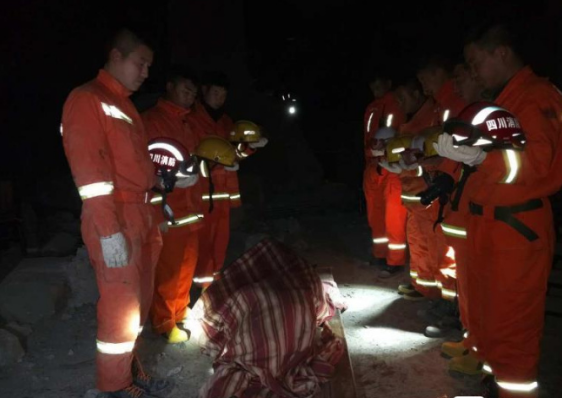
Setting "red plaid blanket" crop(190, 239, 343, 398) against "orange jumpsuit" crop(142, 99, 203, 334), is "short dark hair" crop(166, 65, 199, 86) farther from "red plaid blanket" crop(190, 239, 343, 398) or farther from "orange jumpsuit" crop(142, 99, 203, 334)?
"red plaid blanket" crop(190, 239, 343, 398)

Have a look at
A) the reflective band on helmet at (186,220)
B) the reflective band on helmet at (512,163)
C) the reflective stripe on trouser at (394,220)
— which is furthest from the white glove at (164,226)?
the reflective stripe on trouser at (394,220)

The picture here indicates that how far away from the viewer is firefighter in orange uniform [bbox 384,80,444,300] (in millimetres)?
4316

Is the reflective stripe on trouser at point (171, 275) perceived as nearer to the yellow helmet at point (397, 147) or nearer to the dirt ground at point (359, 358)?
the dirt ground at point (359, 358)

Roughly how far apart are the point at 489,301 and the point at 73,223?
7.12m

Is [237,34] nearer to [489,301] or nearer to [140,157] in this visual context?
[140,157]

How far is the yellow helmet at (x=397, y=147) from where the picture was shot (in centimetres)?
410

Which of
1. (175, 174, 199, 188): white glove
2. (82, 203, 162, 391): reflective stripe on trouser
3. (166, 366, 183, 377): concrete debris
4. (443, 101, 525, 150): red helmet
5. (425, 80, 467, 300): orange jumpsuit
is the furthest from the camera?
(425, 80, 467, 300): orange jumpsuit

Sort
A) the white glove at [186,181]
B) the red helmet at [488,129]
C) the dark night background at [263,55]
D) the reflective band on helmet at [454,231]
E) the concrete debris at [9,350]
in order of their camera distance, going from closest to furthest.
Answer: the red helmet at [488,129] → the reflective band on helmet at [454,231] → the concrete debris at [9,350] → the white glove at [186,181] → the dark night background at [263,55]

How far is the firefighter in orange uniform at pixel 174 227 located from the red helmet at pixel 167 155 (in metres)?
0.27

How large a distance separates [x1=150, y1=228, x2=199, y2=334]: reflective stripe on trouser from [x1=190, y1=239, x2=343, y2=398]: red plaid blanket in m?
0.51

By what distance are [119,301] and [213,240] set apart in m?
2.12

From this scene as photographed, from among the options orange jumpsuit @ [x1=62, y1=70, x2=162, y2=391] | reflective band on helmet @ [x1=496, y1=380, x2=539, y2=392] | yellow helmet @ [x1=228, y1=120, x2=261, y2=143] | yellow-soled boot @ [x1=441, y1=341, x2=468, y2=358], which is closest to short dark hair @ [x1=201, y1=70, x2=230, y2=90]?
yellow helmet @ [x1=228, y1=120, x2=261, y2=143]

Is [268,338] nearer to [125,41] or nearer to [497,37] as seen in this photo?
[125,41]

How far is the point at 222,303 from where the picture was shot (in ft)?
10.9
